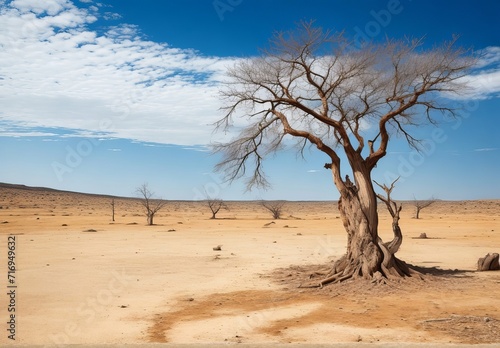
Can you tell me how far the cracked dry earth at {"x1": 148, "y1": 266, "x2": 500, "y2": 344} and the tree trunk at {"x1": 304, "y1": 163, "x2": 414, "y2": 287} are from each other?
21.9 inches

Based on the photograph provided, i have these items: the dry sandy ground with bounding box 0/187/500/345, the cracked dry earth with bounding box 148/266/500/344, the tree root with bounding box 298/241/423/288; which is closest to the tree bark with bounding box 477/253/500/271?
the dry sandy ground with bounding box 0/187/500/345

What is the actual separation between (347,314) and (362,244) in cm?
415

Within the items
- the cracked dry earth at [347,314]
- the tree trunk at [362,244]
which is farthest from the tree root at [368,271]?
the cracked dry earth at [347,314]

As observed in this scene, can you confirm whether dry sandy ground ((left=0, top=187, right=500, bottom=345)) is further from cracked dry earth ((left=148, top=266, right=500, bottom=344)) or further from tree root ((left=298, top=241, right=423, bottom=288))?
tree root ((left=298, top=241, right=423, bottom=288))

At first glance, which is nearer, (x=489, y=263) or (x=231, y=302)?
(x=231, y=302)

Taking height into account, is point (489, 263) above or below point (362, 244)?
below

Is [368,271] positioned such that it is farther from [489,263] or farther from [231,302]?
[489,263]

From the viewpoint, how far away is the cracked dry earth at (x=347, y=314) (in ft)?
26.5

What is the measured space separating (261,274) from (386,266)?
4.14m

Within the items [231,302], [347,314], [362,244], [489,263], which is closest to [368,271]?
[362,244]

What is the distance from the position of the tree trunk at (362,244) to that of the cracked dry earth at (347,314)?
21.9 inches

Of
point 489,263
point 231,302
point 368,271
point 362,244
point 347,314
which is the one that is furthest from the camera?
point 489,263

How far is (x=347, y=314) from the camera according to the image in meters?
9.79

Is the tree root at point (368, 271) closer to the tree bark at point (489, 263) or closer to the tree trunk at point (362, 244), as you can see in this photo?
the tree trunk at point (362, 244)
